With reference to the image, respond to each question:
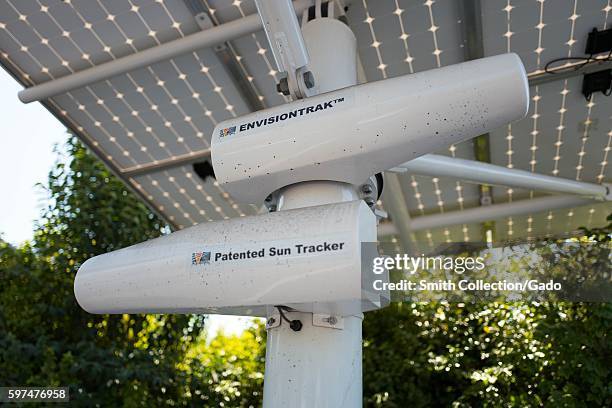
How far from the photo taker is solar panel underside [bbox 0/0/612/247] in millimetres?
3674

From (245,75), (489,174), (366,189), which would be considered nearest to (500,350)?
(489,174)

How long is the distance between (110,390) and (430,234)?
10.9ft

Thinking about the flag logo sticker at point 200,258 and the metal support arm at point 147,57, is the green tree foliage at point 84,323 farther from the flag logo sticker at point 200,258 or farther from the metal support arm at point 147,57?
the flag logo sticker at point 200,258

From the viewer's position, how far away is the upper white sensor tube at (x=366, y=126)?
6.65ft

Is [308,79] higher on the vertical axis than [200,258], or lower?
higher

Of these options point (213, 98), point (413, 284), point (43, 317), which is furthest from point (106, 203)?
point (413, 284)

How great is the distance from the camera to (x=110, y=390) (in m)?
5.95

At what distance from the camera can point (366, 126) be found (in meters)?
2.14

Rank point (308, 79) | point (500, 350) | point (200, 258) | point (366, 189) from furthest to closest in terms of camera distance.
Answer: point (500, 350) < point (308, 79) < point (366, 189) < point (200, 258)

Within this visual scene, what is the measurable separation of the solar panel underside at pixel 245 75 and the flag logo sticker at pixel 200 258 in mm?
2073

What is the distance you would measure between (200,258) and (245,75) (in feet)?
7.52

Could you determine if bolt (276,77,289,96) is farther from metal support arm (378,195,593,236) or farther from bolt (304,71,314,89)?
metal support arm (378,195,593,236)

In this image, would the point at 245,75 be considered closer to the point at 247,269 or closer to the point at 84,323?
the point at 247,269

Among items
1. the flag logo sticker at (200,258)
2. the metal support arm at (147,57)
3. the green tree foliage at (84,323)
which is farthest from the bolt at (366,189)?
the green tree foliage at (84,323)
